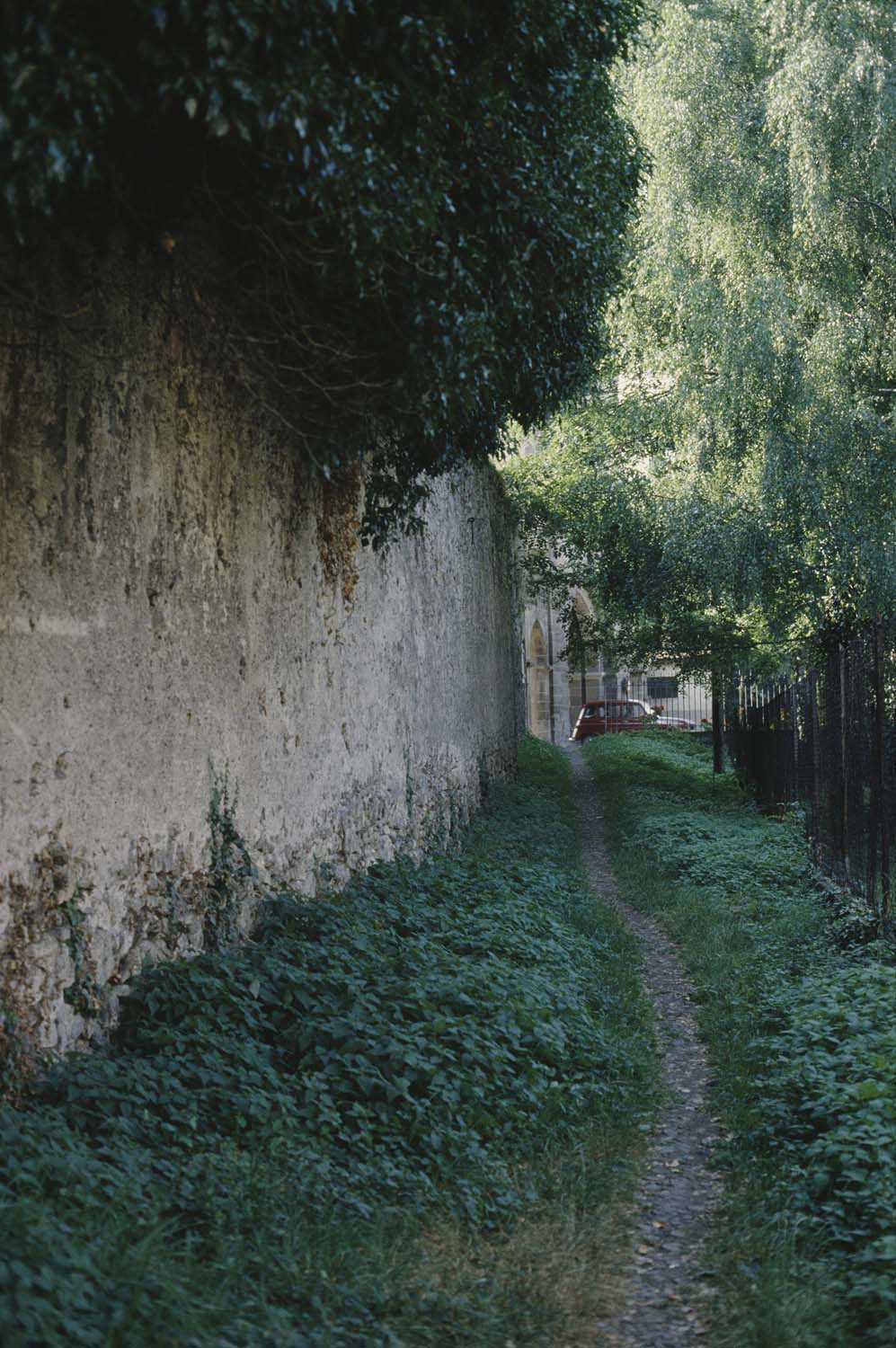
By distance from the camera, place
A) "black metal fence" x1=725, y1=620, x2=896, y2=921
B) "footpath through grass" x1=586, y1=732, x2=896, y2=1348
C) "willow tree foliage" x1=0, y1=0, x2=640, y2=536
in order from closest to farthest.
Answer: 1. "willow tree foliage" x1=0, y1=0, x2=640, y2=536
2. "footpath through grass" x1=586, y1=732, x2=896, y2=1348
3. "black metal fence" x1=725, y1=620, x2=896, y2=921

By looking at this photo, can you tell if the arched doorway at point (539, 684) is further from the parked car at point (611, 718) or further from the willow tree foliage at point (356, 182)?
the willow tree foliage at point (356, 182)

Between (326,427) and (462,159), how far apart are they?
1.82 m

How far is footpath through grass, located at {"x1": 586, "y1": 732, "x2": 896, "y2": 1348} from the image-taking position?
380 centimetres

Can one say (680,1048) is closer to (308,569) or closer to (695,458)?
(308,569)

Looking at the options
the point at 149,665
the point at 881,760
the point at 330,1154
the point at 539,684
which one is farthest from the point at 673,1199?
the point at 539,684

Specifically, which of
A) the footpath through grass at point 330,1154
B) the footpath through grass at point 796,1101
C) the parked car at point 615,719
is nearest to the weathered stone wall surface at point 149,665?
the footpath through grass at point 330,1154

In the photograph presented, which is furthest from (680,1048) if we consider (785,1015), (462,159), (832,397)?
(832,397)

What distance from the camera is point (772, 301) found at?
1417 centimetres

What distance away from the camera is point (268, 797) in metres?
6.77

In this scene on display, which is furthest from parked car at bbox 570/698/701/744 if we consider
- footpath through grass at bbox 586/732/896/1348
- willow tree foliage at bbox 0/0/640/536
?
willow tree foliage at bbox 0/0/640/536

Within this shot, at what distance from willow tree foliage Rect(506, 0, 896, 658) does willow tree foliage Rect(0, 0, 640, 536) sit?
6917mm

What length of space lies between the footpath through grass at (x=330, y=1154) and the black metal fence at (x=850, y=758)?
2.22 metres

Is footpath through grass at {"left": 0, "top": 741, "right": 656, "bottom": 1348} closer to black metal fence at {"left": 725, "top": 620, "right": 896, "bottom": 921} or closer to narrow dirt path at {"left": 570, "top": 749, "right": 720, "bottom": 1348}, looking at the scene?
narrow dirt path at {"left": 570, "top": 749, "right": 720, "bottom": 1348}

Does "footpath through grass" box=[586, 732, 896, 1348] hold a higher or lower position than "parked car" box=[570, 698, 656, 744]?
lower
